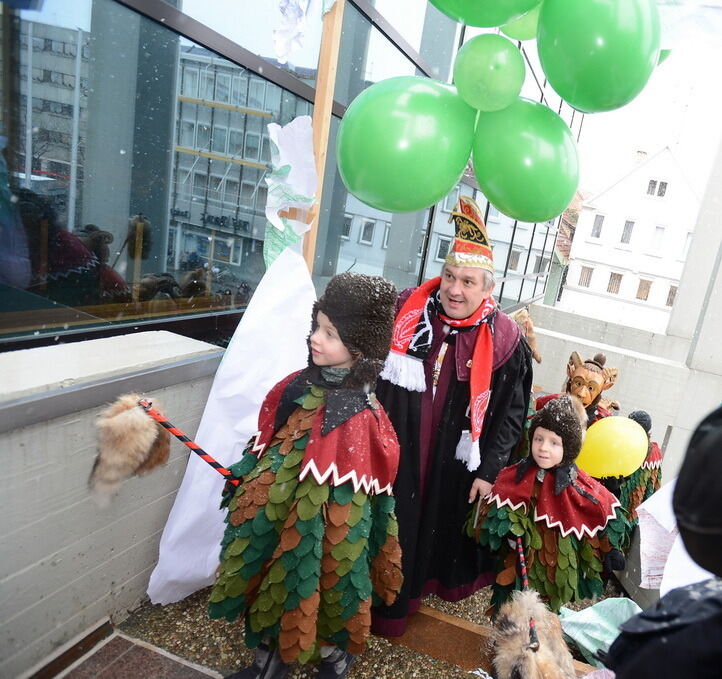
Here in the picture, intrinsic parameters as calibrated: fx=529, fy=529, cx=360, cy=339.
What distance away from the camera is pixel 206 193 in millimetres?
3107

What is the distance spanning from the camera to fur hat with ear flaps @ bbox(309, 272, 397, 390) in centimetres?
169

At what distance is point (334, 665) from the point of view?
188 cm

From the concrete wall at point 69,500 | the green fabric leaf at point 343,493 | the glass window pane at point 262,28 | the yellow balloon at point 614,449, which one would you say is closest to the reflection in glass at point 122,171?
the glass window pane at point 262,28

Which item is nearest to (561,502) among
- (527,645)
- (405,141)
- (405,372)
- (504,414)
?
(504,414)

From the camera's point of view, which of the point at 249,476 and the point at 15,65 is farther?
the point at 15,65

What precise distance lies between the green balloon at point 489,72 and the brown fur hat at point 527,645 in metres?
1.76

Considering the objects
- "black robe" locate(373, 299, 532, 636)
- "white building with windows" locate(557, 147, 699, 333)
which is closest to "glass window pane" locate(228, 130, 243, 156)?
"black robe" locate(373, 299, 532, 636)

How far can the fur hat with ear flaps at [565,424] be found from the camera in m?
2.18

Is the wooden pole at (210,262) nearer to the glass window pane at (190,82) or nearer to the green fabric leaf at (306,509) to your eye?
the glass window pane at (190,82)

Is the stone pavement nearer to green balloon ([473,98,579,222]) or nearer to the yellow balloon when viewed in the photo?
green balloon ([473,98,579,222])

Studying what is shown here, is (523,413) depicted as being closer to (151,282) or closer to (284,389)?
(284,389)

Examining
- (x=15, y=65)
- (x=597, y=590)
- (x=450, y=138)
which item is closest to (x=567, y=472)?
(x=597, y=590)

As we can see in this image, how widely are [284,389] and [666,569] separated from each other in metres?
1.26

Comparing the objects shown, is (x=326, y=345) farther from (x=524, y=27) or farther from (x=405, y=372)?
(x=524, y=27)
